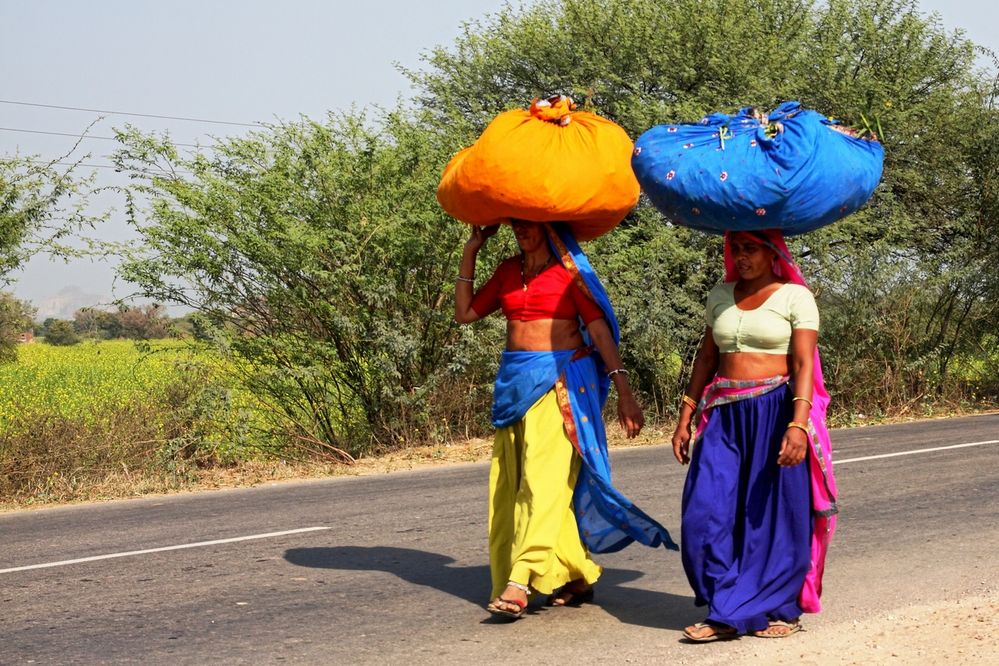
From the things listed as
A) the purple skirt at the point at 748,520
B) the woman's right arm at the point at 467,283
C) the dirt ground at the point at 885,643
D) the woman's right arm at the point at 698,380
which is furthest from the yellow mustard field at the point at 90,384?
the dirt ground at the point at 885,643

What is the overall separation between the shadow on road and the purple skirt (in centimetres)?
48

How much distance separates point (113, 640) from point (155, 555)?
2366 mm

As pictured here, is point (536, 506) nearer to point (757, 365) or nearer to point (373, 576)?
point (757, 365)

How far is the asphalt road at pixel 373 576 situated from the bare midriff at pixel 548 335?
1314mm

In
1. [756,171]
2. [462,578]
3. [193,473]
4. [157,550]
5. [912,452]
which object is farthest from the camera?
[193,473]

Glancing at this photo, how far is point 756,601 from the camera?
584 centimetres

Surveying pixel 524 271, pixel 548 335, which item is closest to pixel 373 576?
pixel 548 335

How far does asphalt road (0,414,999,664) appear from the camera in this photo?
6082 millimetres

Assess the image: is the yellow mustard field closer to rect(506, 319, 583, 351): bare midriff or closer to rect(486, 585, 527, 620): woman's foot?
rect(506, 319, 583, 351): bare midriff

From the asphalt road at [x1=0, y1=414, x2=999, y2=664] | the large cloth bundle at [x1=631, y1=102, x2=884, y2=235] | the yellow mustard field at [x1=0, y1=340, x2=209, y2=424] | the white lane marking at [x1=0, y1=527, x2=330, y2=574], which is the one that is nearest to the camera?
the large cloth bundle at [x1=631, y1=102, x2=884, y2=235]

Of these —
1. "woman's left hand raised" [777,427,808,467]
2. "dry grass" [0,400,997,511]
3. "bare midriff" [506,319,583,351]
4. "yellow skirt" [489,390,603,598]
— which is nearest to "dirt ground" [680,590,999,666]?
"woman's left hand raised" [777,427,808,467]

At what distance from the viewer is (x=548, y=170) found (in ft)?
20.9

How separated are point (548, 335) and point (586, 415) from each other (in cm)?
44

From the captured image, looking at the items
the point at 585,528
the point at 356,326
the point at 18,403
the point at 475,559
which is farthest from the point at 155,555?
the point at 356,326
